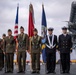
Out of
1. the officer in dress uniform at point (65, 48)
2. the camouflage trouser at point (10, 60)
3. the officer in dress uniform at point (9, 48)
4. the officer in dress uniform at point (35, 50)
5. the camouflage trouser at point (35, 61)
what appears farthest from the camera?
the camouflage trouser at point (10, 60)

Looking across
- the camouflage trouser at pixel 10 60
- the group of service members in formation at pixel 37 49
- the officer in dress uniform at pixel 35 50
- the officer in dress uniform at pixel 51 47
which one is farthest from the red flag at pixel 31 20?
the officer in dress uniform at pixel 51 47

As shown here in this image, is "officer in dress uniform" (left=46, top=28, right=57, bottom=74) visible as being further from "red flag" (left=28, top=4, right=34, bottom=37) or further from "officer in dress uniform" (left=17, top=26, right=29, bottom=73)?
"red flag" (left=28, top=4, right=34, bottom=37)

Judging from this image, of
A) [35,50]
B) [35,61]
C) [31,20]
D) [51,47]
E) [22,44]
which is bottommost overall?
[35,61]

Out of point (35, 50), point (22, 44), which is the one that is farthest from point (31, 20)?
point (35, 50)

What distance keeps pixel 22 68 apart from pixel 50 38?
168cm

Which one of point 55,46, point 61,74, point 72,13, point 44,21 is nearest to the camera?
point 61,74

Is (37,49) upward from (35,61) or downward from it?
upward

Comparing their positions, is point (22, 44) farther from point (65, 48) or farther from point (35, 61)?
point (65, 48)

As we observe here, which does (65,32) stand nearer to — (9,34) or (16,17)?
(9,34)

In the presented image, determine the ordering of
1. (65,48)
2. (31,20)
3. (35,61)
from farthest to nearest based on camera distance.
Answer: (31,20) < (35,61) < (65,48)

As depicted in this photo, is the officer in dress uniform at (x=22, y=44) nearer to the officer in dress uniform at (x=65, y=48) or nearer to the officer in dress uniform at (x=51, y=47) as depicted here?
the officer in dress uniform at (x=51, y=47)

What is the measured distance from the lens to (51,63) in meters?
9.91

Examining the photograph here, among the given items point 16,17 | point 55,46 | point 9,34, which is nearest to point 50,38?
point 55,46

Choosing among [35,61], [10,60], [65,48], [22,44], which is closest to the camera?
[65,48]
